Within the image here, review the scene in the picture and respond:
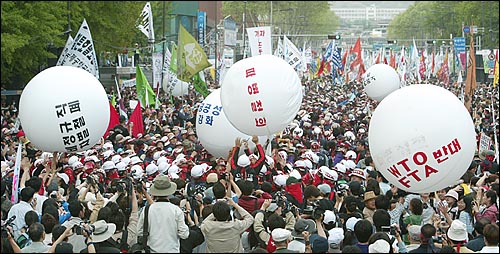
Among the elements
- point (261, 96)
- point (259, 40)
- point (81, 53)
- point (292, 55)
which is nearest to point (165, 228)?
point (261, 96)

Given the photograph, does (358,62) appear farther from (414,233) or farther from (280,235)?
(280,235)

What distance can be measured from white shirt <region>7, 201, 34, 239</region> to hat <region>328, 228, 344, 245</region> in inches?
123

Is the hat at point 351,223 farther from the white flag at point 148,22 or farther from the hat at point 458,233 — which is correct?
the white flag at point 148,22

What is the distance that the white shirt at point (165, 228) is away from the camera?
7008 millimetres

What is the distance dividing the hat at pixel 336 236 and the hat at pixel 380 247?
1.54 ft

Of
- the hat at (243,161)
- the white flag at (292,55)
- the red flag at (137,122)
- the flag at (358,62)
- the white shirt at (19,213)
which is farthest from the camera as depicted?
the flag at (358,62)

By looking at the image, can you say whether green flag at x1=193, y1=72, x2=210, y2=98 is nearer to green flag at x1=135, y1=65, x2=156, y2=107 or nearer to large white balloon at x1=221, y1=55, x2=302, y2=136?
green flag at x1=135, y1=65, x2=156, y2=107

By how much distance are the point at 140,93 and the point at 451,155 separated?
12.7m

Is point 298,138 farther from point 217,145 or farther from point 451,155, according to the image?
point 451,155

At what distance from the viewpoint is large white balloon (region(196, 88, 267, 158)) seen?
1209 centimetres

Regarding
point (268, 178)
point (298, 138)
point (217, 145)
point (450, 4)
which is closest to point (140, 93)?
point (298, 138)

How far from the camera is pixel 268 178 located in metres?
10.1

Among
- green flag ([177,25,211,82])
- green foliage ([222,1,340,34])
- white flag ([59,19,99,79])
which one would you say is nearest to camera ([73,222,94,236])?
white flag ([59,19,99,79])

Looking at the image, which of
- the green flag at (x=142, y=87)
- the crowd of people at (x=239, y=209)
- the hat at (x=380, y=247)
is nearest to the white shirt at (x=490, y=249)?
the crowd of people at (x=239, y=209)
